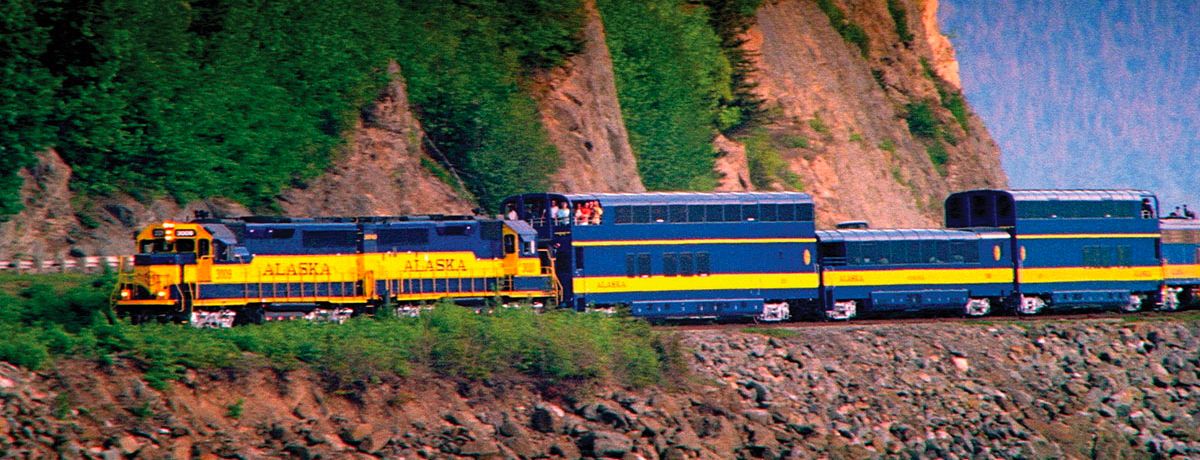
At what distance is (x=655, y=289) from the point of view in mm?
41125

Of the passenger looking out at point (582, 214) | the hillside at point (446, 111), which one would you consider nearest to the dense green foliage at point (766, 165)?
the hillside at point (446, 111)

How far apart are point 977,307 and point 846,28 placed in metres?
47.0

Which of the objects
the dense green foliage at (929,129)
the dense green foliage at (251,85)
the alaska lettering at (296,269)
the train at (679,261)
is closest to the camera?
the train at (679,261)

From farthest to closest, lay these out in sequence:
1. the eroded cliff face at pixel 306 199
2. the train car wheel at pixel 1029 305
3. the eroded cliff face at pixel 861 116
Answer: the eroded cliff face at pixel 861 116, the train car wheel at pixel 1029 305, the eroded cliff face at pixel 306 199

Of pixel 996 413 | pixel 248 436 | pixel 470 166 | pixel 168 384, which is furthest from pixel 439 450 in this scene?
pixel 470 166

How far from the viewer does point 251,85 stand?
51.8 meters

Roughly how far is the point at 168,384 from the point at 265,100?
2655 centimetres

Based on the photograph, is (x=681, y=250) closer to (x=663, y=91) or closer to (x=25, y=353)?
(x=25, y=353)

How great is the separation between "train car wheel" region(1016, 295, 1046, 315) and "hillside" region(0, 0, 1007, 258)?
2090 cm

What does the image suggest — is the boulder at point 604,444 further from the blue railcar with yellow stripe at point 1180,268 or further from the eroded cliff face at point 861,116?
the eroded cliff face at point 861,116

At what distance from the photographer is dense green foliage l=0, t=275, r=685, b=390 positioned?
2811 centimetres

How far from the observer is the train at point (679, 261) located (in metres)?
35.7

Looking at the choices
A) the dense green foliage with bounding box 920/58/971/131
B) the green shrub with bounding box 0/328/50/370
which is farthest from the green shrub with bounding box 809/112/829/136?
the green shrub with bounding box 0/328/50/370

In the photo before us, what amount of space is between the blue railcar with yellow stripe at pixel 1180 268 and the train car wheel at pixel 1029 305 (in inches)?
228
